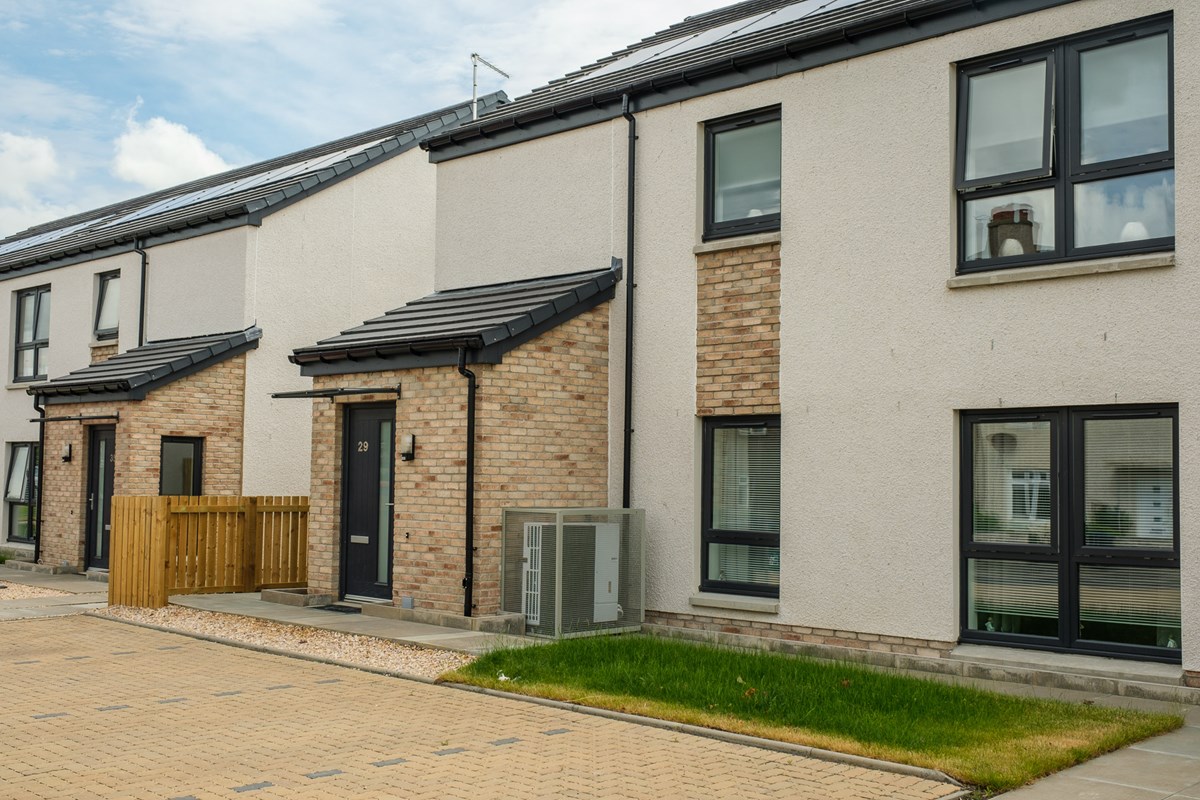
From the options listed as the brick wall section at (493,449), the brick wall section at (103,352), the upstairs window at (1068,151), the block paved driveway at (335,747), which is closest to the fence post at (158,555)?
the brick wall section at (493,449)

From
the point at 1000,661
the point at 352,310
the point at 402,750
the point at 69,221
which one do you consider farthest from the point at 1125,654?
the point at 69,221

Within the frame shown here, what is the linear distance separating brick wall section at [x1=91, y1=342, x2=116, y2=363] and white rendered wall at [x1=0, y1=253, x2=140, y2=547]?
13 cm

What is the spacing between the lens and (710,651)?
34.1ft

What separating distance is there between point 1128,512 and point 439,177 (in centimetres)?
973

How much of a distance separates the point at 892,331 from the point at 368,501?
655cm

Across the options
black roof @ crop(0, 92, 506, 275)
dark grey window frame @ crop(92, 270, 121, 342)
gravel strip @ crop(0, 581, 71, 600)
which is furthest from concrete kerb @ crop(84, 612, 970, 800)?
dark grey window frame @ crop(92, 270, 121, 342)

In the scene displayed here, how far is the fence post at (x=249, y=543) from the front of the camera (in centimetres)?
1572

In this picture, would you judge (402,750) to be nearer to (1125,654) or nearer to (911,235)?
(1125,654)

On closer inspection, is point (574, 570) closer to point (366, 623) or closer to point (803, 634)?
point (803, 634)

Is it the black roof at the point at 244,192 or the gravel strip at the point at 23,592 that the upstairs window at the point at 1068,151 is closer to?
the black roof at the point at 244,192

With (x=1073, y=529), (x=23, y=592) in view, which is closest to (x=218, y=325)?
(x=23, y=592)

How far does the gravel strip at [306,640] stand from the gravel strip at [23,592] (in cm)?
231

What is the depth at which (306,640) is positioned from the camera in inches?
463

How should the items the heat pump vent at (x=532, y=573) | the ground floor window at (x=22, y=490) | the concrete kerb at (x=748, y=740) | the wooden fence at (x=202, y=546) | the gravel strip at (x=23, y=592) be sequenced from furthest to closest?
the ground floor window at (x=22, y=490)
the gravel strip at (x=23, y=592)
the wooden fence at (x=202, y=546)
the heat pump vent at (x=532, y=573)
the concrete kerb at (x=748, y=740)
